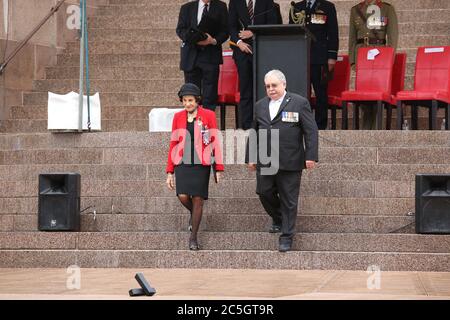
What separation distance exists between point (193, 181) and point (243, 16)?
363 centimetres

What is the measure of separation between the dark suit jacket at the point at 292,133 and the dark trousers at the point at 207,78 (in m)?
3.10

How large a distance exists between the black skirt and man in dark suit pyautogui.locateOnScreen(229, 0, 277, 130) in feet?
9.46

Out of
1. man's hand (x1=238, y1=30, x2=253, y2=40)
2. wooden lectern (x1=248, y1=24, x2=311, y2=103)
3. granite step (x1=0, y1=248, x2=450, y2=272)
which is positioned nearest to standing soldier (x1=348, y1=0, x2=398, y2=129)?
man's hand (x1=238, y1=30, x2=253, y2=40)

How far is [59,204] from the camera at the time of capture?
14453 mm

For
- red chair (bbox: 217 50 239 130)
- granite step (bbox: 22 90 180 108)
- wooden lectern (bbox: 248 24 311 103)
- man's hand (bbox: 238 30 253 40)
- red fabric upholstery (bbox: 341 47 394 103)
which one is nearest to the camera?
Result: wooden lectern (bbox: 248 24 311 103)

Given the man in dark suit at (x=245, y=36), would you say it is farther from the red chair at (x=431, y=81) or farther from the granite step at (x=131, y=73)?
the granite step at (x=131, y=73)

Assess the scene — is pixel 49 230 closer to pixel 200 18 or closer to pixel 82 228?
pixel 82 228

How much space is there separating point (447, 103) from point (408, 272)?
460cm

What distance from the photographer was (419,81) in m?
17.3

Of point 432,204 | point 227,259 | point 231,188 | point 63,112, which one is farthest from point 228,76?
point 432,204

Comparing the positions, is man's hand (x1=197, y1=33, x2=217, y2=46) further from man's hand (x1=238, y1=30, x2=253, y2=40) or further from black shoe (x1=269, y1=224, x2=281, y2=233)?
black shoe (x1=269, y1=224, x2=281, y2=233)

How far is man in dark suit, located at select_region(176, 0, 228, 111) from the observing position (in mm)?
16625

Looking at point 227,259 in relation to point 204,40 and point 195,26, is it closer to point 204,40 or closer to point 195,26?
point 204,40

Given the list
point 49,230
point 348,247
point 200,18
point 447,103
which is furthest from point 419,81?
point 49,230
